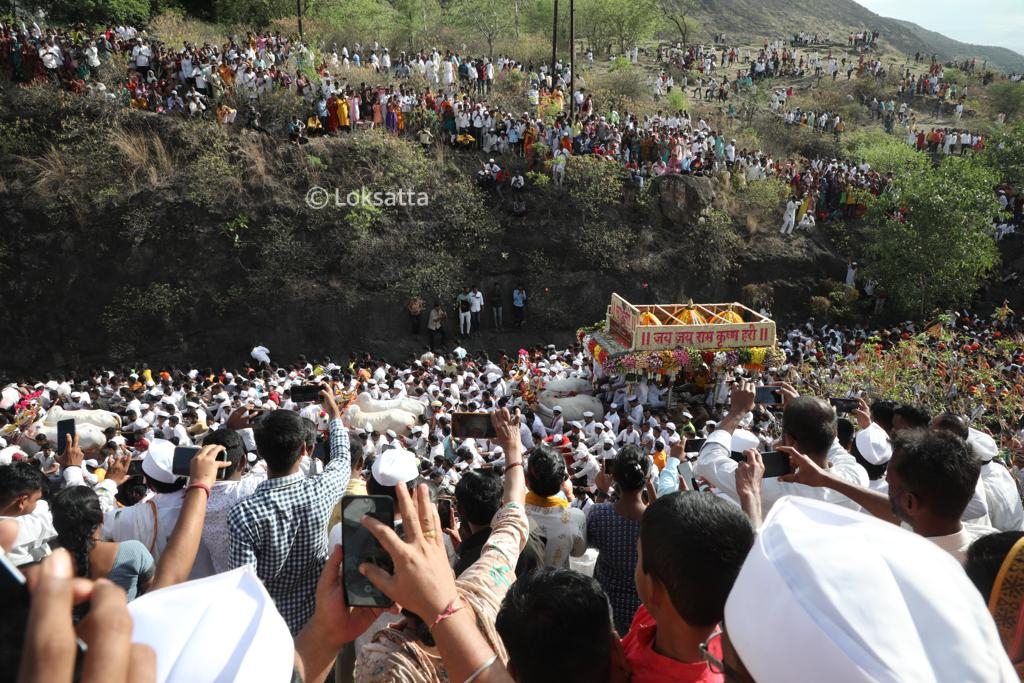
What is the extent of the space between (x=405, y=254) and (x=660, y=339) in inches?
324

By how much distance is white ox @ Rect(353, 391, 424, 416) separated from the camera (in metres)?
10.9

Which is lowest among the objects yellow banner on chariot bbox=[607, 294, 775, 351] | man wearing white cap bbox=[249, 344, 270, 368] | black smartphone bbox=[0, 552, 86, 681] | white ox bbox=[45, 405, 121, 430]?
man wearing white cap bbox=[249, 344, 270, 368]

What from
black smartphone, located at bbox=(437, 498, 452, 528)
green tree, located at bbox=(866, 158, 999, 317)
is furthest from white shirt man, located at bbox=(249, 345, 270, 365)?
green tree, located at bbox=(866, 158, 999, 317)

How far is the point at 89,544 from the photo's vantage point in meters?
2.97

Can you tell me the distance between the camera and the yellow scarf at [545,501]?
12.4 ft

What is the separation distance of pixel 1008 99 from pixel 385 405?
3487 centimetres

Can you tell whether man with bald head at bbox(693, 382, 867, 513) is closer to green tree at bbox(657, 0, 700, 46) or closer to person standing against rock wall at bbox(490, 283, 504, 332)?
person standing against rock wall at bbox(490, 283, 504, 332)

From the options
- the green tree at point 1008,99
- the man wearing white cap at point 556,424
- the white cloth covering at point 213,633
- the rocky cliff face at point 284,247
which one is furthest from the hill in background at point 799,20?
the white cloth covering at point 213,633

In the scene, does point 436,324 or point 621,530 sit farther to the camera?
point 436,324

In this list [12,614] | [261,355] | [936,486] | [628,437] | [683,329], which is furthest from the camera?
[261,355]

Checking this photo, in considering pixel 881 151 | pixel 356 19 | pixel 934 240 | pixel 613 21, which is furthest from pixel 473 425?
pixel 613 21

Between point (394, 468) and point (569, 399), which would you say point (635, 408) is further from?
point (394, 468)

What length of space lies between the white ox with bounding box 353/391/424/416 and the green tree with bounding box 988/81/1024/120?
33.9 metres

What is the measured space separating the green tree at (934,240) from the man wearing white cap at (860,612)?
63.0 feet
